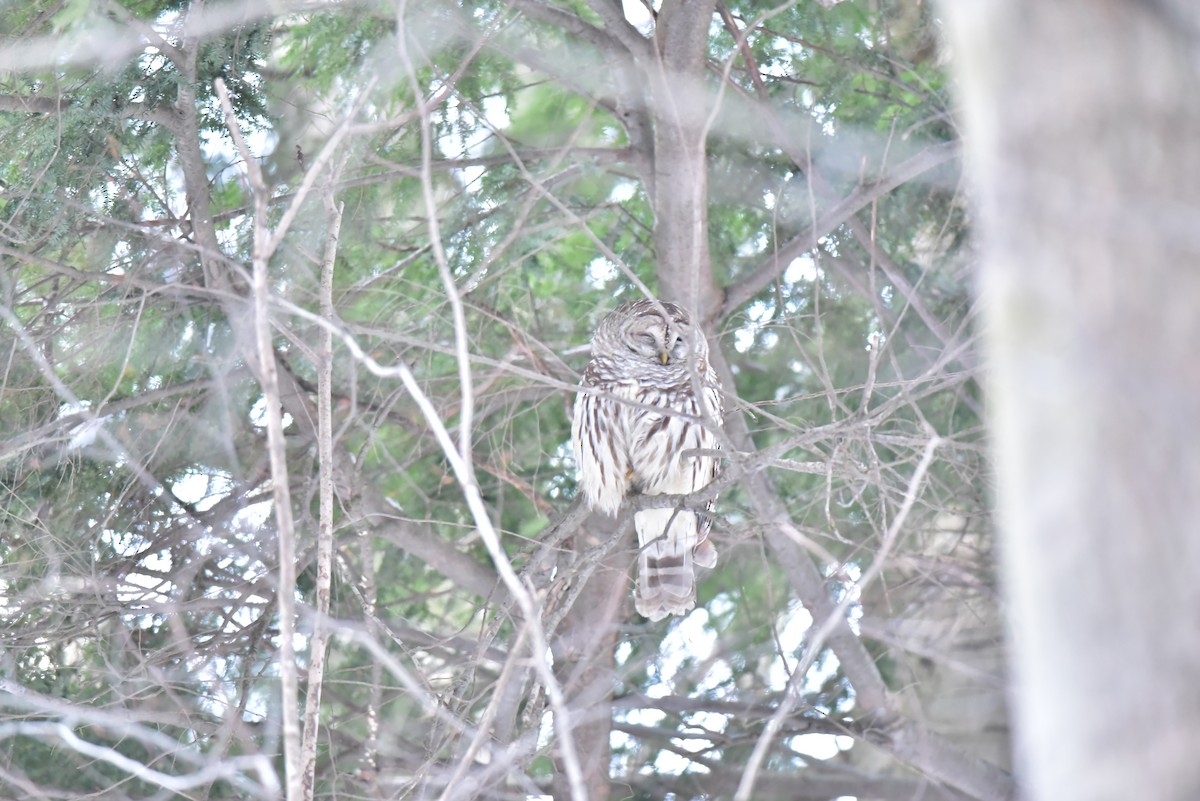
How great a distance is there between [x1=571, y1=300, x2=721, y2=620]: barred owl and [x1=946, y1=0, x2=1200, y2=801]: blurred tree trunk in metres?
3.50

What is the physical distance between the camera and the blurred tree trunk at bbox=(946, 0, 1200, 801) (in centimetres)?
113

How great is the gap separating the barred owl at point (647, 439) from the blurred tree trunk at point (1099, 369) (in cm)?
350

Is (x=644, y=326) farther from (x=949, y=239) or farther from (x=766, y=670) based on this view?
(x=766, y=670)

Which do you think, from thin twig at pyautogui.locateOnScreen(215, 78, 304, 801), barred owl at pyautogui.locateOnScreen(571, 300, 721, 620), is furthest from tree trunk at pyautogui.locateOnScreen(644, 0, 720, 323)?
thin twig at pyautogui.locateOnScreen(215, 78, 304, 801)

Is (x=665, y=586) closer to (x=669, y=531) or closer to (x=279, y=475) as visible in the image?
(x=669, y=531)

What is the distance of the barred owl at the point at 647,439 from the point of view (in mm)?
4844

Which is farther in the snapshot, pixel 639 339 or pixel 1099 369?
pixel 639 339

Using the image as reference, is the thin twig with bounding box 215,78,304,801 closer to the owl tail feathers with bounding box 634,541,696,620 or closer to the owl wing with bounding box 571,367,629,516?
the owl wing with bounding box 571,367,629,516

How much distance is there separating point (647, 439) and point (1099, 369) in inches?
149

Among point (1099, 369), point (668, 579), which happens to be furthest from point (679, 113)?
point (1099, 369)

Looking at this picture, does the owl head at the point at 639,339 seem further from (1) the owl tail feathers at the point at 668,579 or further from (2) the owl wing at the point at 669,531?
(1) the owl tail feathers at the point at 668,579

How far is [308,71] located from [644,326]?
1.56m

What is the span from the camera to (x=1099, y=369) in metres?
1.14

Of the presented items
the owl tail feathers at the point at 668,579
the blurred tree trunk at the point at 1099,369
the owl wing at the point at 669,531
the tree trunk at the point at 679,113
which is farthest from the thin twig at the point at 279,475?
the owl tail feathers at the point at 668,579
